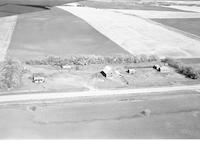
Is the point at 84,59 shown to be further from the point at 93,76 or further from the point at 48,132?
the point at 48,132

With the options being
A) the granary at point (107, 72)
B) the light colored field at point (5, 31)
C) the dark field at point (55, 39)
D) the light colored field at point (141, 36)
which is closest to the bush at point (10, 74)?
the light colored field at point (5, 31)

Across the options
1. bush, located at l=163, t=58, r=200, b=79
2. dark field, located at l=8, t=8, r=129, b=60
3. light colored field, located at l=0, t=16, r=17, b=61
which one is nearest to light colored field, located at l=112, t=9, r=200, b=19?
dark field, located at l=8, t=8, r=129, b=60

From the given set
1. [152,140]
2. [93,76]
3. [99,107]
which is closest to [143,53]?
[93,76]

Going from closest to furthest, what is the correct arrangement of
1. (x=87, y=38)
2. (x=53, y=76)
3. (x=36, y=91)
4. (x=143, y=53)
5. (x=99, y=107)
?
(x=99, y=107) → (x=36, y=91) → (x=53, y=76) → (x=143, y=53) → (x=87, y=38)

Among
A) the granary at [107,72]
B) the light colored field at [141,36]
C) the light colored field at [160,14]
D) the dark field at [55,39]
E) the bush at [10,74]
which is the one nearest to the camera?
the bush at [10,74]

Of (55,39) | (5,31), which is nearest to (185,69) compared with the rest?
(55,39)

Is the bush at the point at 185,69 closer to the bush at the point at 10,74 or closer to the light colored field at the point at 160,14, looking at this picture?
the bush at the point at 10,74

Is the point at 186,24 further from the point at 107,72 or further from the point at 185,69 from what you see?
the point at 107,72
